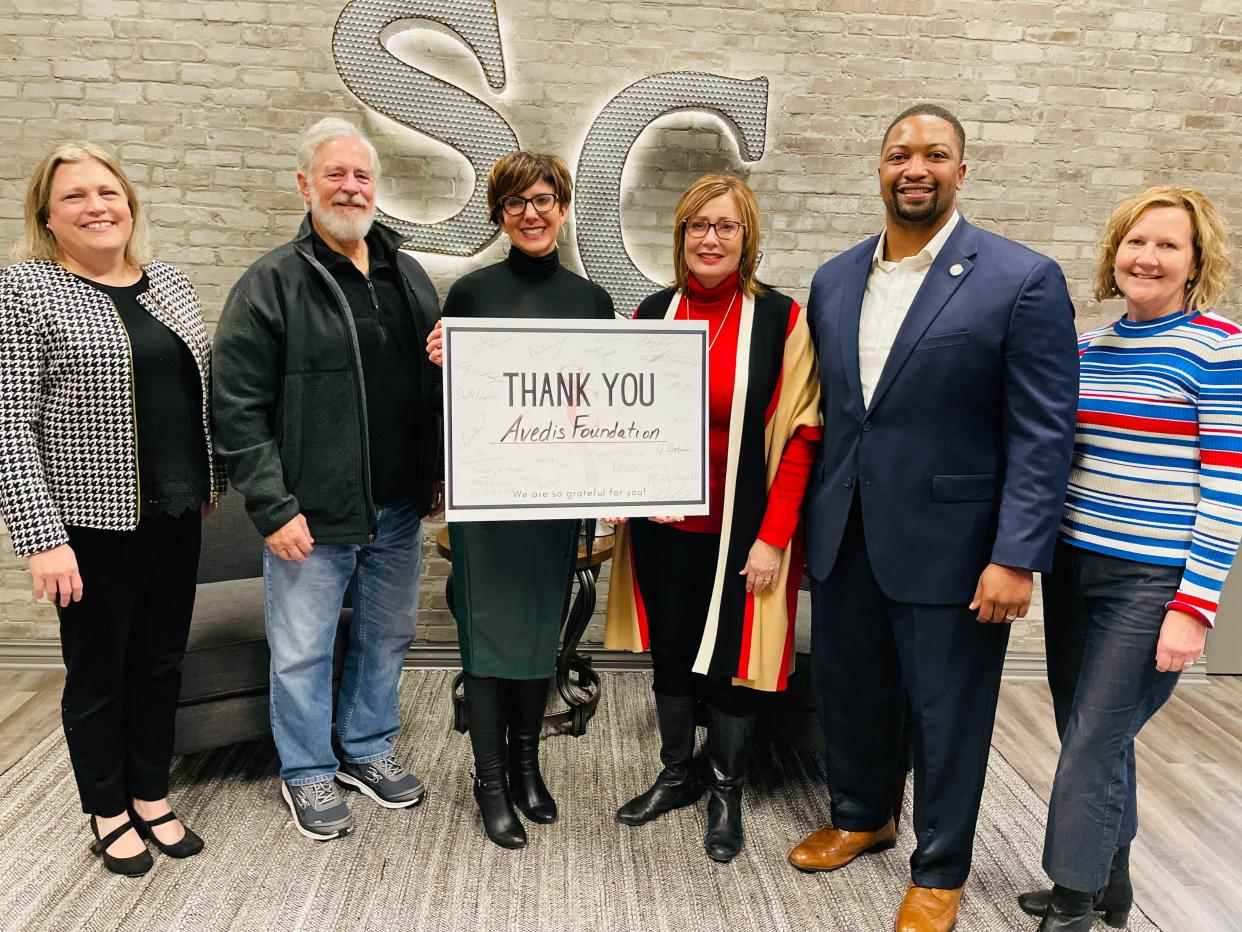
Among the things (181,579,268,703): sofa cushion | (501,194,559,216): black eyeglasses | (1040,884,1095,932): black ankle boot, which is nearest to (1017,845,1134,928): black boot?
(1040,884,1095,932): black ankle boot

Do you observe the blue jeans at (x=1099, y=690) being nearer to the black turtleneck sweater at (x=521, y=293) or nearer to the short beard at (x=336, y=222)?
the black turtleneck sweater at (x=521, y=293)

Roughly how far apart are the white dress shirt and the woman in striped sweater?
0.38 metres

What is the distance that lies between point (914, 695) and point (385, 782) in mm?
1478

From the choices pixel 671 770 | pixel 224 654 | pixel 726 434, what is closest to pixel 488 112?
pixel 726 434

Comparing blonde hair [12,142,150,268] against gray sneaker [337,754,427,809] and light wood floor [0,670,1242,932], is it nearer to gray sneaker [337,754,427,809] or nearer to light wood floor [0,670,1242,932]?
gray sneaker [337,754,427,809]

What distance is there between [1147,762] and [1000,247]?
2.02 m

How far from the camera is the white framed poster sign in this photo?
6.13 feet

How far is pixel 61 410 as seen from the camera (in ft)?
5.78

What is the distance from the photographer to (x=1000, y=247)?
1.69 meters

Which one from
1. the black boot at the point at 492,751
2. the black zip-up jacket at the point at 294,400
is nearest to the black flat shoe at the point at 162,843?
the black boot at the point at 492,751

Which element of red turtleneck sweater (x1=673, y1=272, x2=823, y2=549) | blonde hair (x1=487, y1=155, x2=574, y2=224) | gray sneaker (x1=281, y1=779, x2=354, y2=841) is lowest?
gray sneaker (x1=281, y1=779, x2=354, y2=841)

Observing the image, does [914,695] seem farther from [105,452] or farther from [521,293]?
[105,452]

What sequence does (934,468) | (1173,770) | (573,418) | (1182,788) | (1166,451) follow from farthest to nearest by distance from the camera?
(1173,770) < (1182,788) < (573,418) < (934,468) < (1166,451)

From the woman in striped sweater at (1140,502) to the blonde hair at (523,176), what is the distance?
1206 millimetres
